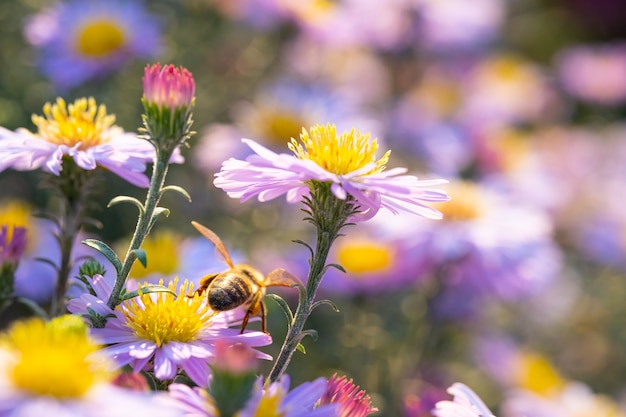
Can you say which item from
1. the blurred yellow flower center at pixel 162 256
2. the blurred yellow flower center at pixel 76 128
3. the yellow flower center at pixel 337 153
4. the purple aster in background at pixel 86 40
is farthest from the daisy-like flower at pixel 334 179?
the purple aster in background at pixel 86 40

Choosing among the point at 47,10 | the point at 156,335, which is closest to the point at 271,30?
the point at 47,10

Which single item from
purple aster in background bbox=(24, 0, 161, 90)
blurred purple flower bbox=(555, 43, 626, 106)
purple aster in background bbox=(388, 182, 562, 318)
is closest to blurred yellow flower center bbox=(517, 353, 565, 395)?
purple aster in background bbox=(388, 182, 562, 318)

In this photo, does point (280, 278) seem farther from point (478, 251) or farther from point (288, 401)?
point (478, 251)

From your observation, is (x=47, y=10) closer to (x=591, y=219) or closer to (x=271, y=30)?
(x=271, y=30)

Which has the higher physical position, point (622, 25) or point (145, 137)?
point (622, 25)

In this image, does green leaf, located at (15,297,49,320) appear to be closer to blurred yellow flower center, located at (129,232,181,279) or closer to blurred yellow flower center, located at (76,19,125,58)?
blurred yellow flower center, located at (129,232,181,279)

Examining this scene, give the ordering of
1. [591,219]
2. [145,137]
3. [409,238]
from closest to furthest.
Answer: [145,137] → [409,238] → [591,219]
